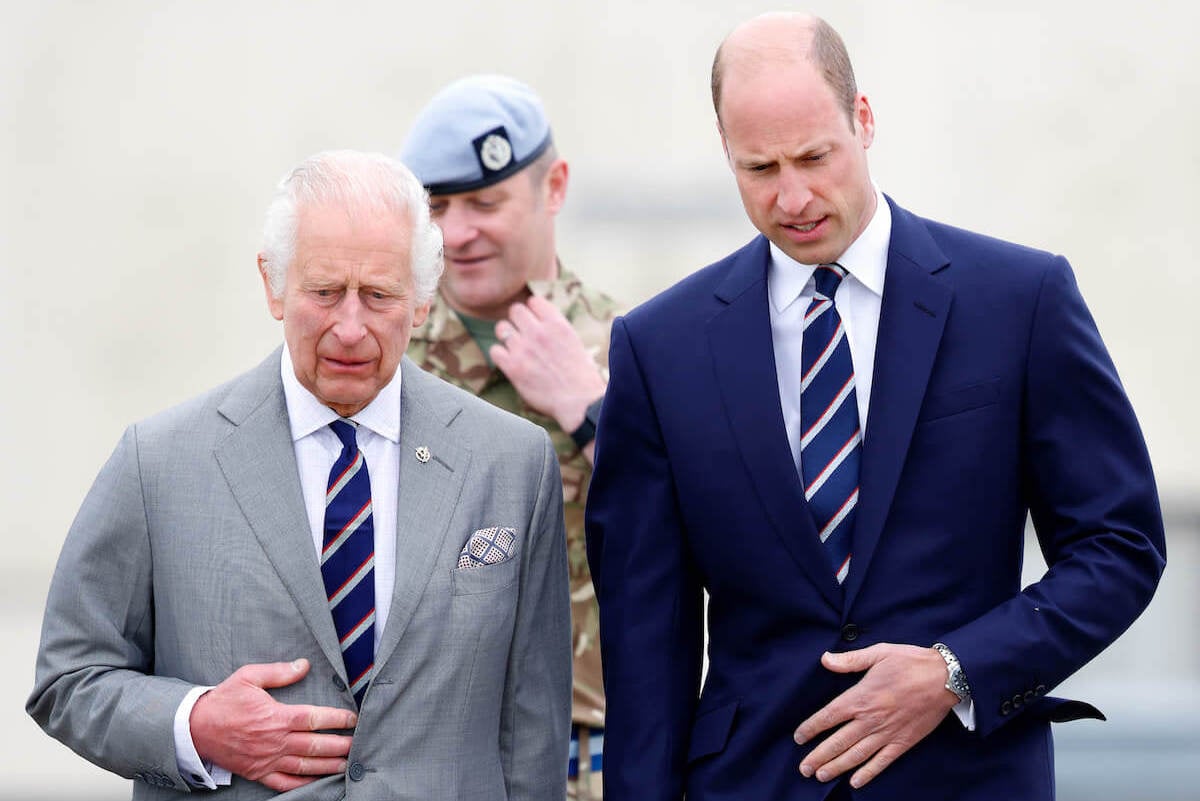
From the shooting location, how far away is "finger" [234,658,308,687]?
2410mm

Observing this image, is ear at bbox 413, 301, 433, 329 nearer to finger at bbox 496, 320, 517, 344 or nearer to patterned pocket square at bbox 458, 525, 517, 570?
patterned pocket square at bbox 458, 525, 517, 570

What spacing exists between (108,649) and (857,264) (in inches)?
42.8

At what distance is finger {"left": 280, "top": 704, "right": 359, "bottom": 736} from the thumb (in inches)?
24.2

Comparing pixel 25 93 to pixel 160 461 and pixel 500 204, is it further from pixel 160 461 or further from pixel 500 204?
pixel 160 461

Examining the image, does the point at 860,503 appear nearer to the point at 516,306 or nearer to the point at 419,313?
the point at 419,313

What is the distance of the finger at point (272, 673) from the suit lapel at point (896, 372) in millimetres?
705

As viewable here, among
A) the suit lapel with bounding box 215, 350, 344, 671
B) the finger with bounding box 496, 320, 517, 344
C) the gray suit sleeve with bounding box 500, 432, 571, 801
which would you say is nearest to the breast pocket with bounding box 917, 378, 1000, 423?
the gray suit sleeve with bounding box 500, 432, 571, 801

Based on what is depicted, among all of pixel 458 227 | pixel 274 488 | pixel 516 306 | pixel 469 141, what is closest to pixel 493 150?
pixel 469 141

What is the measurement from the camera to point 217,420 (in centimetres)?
254

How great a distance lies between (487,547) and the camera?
255cm

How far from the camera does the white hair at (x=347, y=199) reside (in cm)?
247

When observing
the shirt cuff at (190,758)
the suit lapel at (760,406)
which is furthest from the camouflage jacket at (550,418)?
the shirt cuff at (190,758)

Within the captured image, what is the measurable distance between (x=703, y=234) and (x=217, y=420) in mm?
3938

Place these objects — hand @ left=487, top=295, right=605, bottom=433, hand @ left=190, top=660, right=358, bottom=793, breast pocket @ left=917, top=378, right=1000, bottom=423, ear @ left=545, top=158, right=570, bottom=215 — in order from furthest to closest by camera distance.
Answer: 1. ear @ left=545, top=158, right=570, bottom=215
2. hand @ left=487, top=295, right=605, bottom=433
3. breast pocket @ left=917, top=378, right=1000, bottom=423
4. hand @ left=190, top=660, right=358, bottom=793
